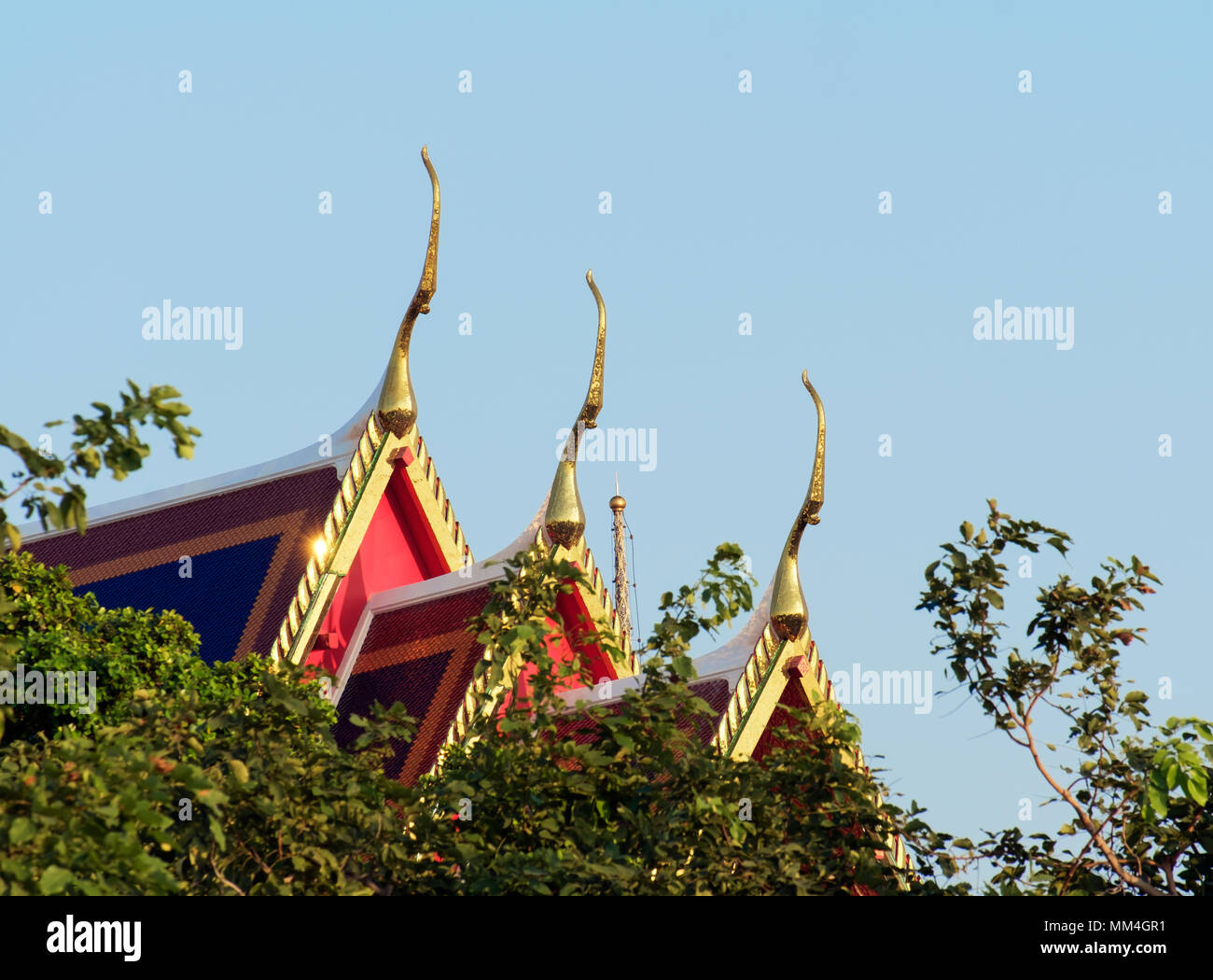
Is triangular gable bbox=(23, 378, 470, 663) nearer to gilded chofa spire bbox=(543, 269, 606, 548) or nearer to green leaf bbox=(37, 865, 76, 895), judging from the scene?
gilded chofa spire bbox=(543, 269, 606, 548)

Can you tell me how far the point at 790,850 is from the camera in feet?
39.0

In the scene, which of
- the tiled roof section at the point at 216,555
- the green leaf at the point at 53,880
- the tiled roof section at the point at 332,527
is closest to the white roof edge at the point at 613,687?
the tiled roof section at the point at 332,527

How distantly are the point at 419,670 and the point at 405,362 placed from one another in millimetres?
4091

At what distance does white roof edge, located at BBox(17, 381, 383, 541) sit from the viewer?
23703 mm

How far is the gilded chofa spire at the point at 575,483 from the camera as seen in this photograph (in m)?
22.2

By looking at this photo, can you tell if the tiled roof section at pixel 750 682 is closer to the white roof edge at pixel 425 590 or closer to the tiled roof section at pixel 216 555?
the white roof edge at pixel 425 590

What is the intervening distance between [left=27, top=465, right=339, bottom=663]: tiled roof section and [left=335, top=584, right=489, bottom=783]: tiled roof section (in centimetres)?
148

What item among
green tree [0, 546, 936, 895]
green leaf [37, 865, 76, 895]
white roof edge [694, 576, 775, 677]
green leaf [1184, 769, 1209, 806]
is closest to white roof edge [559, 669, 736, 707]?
white roof edge [694, 576, 775, 677]

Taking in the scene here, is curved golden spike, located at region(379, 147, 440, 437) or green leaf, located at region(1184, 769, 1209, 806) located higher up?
curved golden spike, located at region(379, 147, 440, 437)

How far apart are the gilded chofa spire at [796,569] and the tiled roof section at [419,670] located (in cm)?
361
